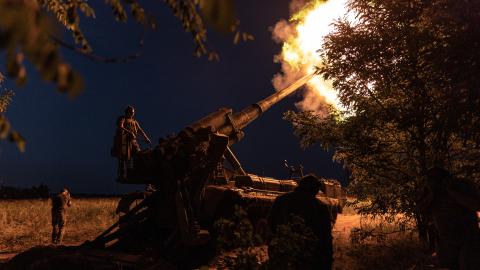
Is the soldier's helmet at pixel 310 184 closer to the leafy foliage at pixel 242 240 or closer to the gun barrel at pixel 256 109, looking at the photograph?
the leafy foliage at pixel 242 240

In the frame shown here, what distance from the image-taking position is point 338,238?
12211 mm

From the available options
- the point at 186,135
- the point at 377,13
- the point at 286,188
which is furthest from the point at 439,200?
the point at 286,188

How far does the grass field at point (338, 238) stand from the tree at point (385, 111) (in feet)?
3.37

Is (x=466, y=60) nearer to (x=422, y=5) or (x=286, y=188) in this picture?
(x=422, y=5)

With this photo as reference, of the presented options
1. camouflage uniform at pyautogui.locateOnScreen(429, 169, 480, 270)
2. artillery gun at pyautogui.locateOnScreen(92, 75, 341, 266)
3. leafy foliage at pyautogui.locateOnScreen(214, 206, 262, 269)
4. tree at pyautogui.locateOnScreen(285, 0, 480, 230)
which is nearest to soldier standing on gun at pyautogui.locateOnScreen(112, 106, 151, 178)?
artillery gun at pyautogui.locateOnScreen(92, 75, 341, 266)

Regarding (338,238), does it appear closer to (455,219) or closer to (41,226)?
(455,219)

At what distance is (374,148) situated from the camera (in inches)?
332

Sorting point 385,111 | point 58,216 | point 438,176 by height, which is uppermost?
point 385,111

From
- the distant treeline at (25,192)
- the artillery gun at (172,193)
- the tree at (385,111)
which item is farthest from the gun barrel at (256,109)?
the distant treeline at (25,192)

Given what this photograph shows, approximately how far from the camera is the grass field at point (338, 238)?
27.9 feet

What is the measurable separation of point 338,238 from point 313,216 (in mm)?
8242

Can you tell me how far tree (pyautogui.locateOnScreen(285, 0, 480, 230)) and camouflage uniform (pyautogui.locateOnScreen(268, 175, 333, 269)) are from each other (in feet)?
11.2

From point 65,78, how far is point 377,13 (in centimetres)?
804

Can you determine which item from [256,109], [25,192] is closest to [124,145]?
[256,109]
